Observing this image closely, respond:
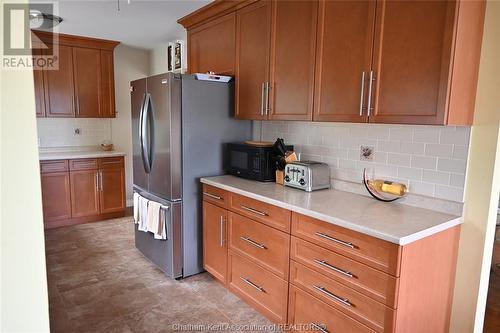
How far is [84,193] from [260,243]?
10.1 feet

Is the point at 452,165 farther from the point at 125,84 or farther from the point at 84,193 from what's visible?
the point at 125,84

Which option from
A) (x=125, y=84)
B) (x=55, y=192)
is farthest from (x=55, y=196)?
(x=125, y=84)

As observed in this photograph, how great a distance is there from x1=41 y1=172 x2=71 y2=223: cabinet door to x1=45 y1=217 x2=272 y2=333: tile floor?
0.67 metres

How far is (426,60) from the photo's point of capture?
1663 millimetres

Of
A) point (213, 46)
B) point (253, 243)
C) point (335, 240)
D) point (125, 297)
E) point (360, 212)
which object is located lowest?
point (125, 297)

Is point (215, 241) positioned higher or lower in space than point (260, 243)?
lower

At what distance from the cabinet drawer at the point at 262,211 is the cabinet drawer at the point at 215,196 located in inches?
3.2

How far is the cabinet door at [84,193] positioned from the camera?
4.37 meters

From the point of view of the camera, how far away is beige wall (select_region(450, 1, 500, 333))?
171 cm

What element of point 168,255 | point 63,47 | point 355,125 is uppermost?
point 63,47

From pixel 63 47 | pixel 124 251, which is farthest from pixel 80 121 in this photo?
pixel 124 251

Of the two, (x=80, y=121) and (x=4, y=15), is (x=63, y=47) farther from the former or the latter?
(x=4, y=15)

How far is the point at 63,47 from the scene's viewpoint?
4414 mm

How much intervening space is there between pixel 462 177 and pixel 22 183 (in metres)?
2.00
